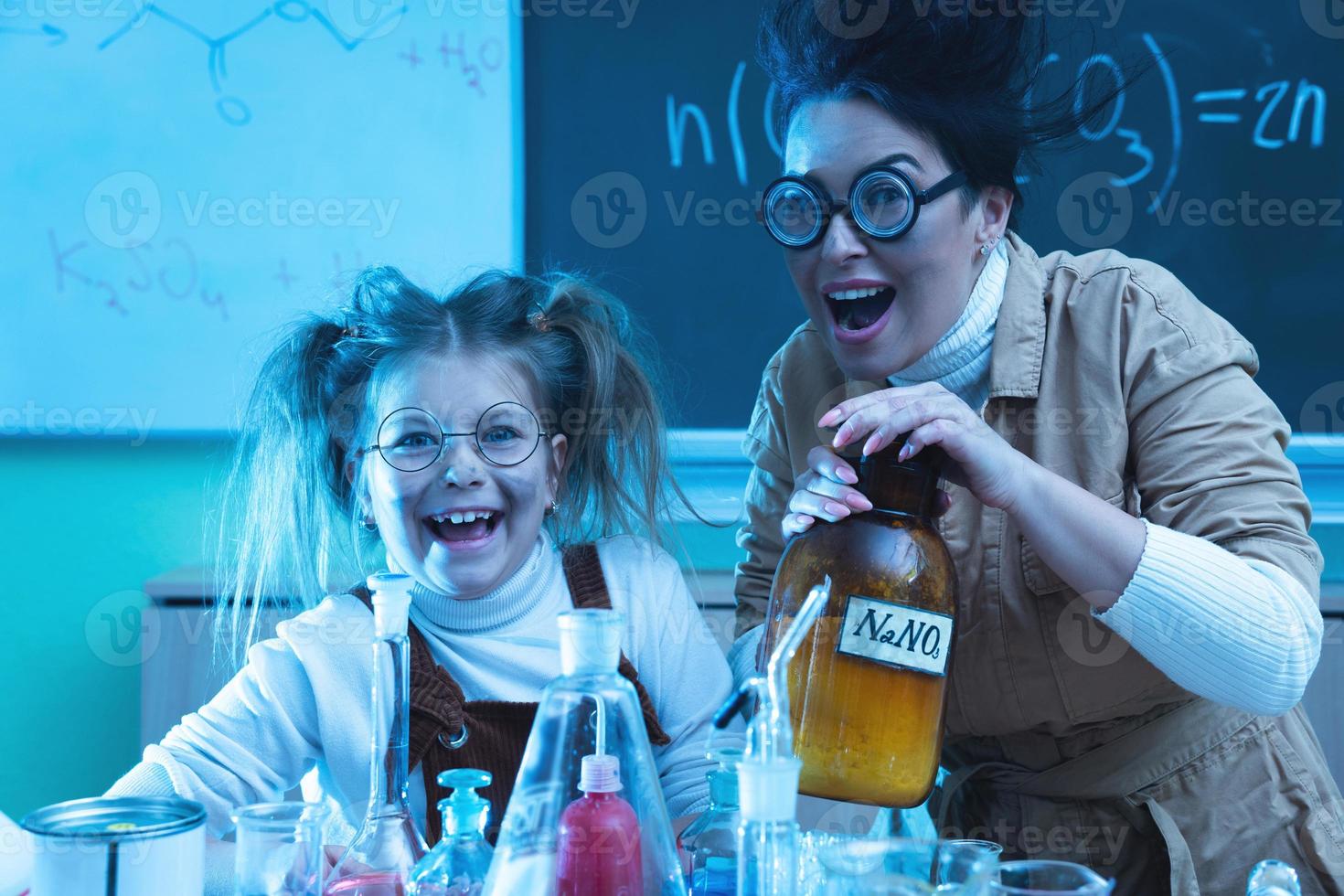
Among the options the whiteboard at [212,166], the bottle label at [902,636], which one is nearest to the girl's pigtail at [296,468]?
the bottle label at [902,636]

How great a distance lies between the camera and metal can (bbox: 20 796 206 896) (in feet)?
2.00

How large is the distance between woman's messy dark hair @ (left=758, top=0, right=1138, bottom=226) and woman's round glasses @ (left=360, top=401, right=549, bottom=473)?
386 millimetres

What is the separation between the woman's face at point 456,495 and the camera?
3.66 ft

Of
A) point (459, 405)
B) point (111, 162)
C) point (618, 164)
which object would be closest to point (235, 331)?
point (111, 162)

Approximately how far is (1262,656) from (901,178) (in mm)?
461

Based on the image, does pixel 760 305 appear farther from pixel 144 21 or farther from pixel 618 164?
pixel 144 21

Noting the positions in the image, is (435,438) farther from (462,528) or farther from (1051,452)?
(1051,452)

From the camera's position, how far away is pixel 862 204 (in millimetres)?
1000

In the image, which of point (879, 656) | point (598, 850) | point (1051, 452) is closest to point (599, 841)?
point (598, 850)

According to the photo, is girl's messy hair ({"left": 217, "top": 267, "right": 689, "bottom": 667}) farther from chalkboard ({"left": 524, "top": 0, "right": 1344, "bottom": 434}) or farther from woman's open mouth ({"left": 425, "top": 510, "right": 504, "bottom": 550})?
chalkboard ({"left": 524, "top": 0, "right": 1344, "bottom": 434})

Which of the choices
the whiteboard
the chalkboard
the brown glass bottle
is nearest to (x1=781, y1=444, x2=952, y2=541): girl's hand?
the brown glass bottle

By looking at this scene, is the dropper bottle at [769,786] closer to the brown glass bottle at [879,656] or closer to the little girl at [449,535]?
the brown glass bottle at [879,656]

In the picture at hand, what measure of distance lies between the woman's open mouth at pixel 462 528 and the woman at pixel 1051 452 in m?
0.27

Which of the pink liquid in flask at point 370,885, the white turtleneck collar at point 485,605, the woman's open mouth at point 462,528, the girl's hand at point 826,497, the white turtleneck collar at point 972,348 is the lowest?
the pink liquid in flask at point 370,885
